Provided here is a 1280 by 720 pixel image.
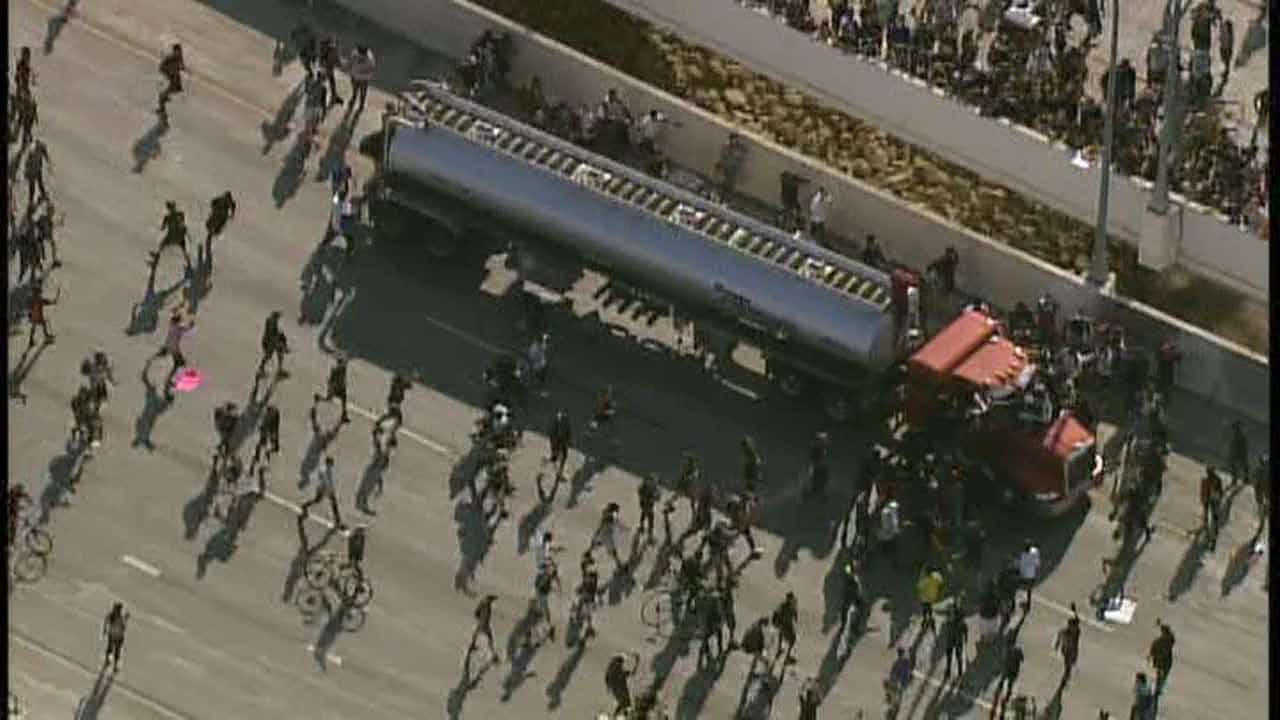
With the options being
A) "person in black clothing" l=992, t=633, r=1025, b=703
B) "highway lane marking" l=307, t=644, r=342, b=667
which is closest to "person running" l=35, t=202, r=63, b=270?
"highway lane marking" l=307, t=644, r=342, b=667

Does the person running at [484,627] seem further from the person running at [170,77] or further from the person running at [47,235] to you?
the person running at [170,77]

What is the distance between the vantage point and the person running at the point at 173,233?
88812 mm

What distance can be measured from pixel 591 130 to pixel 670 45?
4.11 metres

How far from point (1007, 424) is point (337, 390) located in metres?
12.4

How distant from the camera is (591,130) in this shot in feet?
303

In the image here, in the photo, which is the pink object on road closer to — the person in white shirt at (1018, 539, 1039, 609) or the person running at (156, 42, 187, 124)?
the person running at (156, 42, 187, 124)

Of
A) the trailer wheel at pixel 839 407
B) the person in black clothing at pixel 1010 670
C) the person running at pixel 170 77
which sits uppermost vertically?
the person running at pixel 170 77

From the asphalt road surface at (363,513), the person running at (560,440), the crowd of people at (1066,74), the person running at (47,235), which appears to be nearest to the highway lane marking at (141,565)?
the asphalt road surface at (363,513)

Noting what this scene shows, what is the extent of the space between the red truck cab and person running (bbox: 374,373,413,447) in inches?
373

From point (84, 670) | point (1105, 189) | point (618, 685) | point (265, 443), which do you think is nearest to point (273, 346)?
point (265, 443)

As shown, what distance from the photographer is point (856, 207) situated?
90750mm

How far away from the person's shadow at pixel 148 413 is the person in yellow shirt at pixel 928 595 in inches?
574

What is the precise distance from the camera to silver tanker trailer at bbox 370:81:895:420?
85812 millimetres

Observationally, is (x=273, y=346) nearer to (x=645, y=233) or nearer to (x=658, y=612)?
(x=645, y=233)
